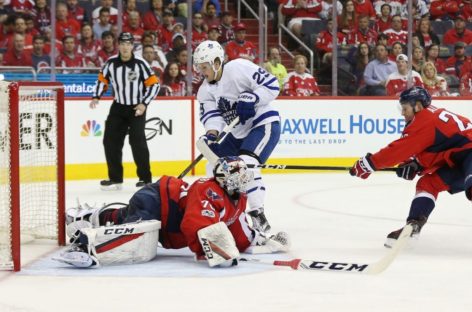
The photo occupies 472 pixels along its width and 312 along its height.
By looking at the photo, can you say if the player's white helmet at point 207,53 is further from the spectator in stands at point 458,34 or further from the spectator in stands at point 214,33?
the spectator in stands at point 458,34

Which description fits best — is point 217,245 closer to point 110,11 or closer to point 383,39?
point 110,11

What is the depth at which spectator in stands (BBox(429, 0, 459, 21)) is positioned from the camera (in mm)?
10719

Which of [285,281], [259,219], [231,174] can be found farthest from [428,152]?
[285,281]

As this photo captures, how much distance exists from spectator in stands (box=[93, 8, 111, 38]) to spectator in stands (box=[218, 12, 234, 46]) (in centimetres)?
118

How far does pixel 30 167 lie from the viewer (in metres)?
5.73

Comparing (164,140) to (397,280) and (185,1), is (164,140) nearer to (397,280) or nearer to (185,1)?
(185,1)

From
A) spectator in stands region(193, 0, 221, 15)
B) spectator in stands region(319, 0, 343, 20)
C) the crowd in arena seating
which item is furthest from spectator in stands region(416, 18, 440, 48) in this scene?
spectator in stands region(193, 0, 221, 15)

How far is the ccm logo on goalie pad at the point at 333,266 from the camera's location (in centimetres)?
446

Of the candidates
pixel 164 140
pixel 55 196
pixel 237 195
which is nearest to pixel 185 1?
pixel 164 140

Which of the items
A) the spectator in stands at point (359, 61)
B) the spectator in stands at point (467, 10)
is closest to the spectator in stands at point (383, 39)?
the spectator in stands at point (359, 61)

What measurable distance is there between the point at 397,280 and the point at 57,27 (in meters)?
5.36

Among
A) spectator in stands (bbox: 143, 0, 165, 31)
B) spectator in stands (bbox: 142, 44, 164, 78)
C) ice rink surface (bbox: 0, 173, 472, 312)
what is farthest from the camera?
spectator in stands (bbox: 143, 0, 165, 31)

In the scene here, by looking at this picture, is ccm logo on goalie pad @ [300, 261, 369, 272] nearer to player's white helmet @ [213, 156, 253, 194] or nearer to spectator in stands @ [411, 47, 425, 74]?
player's white helmet @ [213, 156, 253, 194]

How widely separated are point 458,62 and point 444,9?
2.43 ft
